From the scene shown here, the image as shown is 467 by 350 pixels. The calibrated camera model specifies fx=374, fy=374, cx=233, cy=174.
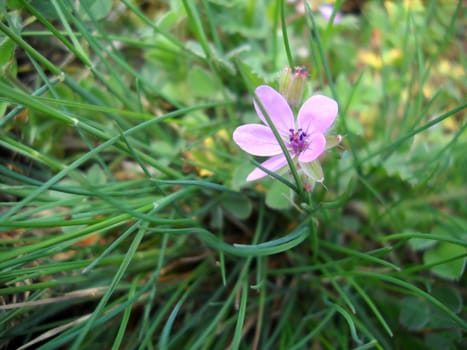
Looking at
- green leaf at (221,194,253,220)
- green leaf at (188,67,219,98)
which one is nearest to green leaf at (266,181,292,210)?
green leaf at (221,194,253,220)

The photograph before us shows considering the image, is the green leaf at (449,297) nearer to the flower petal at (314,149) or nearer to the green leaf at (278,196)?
the green leaf at (278,196)

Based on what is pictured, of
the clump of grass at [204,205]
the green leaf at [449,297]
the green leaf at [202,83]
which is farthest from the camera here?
the green leaf at [202,83]

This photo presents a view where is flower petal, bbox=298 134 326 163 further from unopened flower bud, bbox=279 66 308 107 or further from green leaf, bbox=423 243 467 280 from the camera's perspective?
green leaf, bbox=423 243 467 280

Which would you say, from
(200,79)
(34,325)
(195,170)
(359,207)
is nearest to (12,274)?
(34,325)

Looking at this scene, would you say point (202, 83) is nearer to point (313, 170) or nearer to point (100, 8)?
point (100, 8)

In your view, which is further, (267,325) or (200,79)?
(200,79)

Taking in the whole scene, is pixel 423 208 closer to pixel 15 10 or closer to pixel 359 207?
pixel 359 207

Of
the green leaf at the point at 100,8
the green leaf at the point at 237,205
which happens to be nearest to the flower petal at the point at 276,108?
the green leaf at the point at 237,205

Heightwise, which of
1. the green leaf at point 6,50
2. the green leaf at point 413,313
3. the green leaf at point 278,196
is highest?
the green leaf at point 6,50
